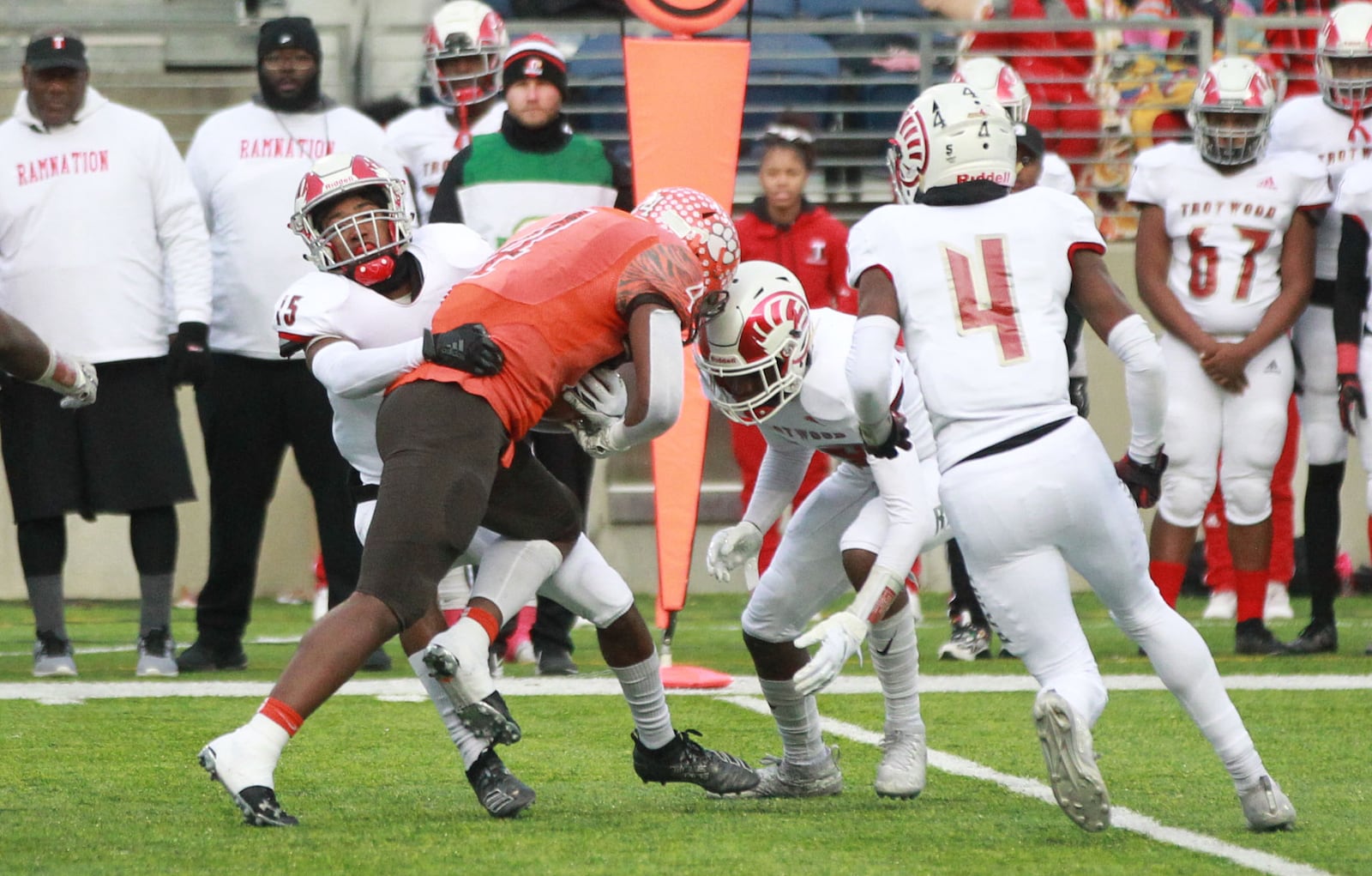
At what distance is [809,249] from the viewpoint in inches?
310

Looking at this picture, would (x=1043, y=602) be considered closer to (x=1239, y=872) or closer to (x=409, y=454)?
(x=1239, y=872)

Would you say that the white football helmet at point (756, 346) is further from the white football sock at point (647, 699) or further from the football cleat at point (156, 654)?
the football cleat at point (156, 654)

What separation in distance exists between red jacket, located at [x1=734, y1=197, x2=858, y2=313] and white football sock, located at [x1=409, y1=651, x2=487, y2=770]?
3.78 metres

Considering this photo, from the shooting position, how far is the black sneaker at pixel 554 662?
6734 millimetres

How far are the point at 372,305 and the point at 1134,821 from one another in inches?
78.6

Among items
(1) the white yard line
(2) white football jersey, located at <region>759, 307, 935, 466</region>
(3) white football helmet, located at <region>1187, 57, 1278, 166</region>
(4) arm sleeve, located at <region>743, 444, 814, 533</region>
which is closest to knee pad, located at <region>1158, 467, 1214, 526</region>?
(3) white football helmet, located at <region>1187, 57, 1278, 166</region>

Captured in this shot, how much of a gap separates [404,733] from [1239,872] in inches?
104

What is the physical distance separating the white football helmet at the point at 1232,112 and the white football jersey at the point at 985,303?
10.9 feet

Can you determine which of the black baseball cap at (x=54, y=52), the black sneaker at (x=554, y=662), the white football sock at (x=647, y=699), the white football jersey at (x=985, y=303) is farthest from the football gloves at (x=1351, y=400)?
the black baseball cap at (x=54, y=52)

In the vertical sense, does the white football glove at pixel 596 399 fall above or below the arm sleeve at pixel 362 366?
below

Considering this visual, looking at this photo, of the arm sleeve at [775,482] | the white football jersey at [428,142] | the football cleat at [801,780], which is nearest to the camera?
the football cleat at [801,780]

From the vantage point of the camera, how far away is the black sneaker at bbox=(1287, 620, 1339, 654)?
7.20 m

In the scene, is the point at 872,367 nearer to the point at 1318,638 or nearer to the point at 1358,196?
the point at 1358,196

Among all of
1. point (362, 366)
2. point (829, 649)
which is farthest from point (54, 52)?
point (829, 649)
